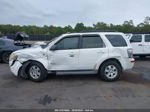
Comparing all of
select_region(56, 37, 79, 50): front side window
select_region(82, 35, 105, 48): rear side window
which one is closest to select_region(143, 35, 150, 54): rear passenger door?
select_region(82, 35, 105, 48): rear side window

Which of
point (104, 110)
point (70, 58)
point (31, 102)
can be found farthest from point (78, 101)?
point (70, 58)

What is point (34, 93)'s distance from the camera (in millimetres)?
4531

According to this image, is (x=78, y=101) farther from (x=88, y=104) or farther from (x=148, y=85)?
(x=148, y=85)

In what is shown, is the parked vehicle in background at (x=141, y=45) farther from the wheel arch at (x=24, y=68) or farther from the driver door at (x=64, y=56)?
the wheel arch at (x=24, y=68)

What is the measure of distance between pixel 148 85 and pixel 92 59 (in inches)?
81.0

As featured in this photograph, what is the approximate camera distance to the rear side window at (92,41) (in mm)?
5608

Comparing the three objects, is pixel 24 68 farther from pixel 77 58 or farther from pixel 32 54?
pixel 77 58

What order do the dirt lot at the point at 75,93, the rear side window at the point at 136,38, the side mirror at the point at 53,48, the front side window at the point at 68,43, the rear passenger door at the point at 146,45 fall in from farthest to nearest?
1. the rear side window at the point at 136,38
2. the rear passenger door at the point at 146,45
3. the front side window at the point at 68,43
4. the side mirror at the point at 53,48
5. the dirt lot at the point at 75,93

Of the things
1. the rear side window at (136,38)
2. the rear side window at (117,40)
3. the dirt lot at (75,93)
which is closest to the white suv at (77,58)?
the rear side window at (117,40)

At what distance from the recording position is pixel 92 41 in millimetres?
5668

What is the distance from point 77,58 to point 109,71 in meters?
1.24

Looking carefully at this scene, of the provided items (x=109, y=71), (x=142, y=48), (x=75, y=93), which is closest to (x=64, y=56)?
(x=75, y=93)

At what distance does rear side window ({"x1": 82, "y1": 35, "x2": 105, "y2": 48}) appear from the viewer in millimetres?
5608

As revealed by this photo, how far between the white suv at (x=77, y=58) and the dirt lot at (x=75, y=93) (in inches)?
15.2
